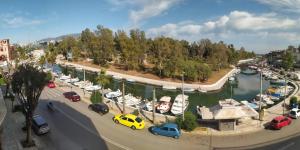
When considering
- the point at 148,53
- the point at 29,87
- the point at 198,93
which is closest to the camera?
the point at 29,87

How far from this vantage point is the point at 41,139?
108 ft

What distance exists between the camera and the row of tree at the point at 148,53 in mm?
95819

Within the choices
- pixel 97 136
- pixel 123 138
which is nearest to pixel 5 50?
pixel 97 136

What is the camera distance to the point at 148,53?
126m

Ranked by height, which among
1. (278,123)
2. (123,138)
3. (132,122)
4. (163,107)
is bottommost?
(163,107)

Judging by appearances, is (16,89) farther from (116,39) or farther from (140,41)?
(116,39)

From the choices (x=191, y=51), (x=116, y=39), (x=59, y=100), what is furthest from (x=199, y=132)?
(x=191, y=51)

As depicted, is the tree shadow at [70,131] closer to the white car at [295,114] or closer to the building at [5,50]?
the white car at [295,114]

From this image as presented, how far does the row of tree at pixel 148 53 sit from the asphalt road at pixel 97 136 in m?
56.1

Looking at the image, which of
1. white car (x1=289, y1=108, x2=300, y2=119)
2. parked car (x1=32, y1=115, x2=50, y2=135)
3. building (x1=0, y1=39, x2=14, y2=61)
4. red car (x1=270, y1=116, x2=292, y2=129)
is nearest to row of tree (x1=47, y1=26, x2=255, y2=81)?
building (x1=0, y1=39, x2=14, y2=61)

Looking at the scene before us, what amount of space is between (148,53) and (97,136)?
307 feet

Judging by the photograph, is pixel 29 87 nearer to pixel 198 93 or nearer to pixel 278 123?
pixel 278 123

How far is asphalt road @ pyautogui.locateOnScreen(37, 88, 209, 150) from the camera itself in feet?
102

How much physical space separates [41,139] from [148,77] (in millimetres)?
68827
